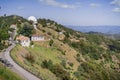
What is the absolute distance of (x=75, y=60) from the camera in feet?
322

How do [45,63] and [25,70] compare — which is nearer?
[25,70]

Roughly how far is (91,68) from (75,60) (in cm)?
779

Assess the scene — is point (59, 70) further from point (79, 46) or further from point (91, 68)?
point (79, 46)

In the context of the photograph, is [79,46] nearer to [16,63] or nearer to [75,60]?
[75,60]

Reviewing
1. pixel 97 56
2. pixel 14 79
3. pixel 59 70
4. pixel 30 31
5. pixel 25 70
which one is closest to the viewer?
pixel 14 79

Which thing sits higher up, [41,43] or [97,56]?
[41,43]

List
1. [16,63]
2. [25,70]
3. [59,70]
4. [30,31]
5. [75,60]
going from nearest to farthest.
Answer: [25,70]
[16,63]
[59,70]
[75,60]
[30,31]

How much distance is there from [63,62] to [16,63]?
123 feet

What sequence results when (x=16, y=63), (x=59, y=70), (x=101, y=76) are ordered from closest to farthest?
(x=16, y=63)
(x=59, y=70)
(x=101, y=76)

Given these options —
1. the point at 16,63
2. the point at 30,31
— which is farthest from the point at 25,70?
the point at 30,31

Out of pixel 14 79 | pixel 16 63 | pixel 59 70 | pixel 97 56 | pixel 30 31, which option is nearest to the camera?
pixel 14 79

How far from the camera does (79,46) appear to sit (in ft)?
446

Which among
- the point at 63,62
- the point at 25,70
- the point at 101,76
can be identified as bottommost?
the point at 101,76

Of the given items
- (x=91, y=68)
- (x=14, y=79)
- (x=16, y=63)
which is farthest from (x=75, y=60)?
(x=14, y=79)
